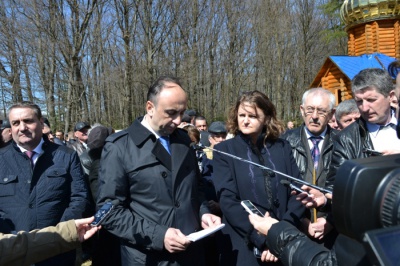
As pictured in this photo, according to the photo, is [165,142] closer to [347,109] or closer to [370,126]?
[370,126]

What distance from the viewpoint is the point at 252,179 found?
10.3 ft

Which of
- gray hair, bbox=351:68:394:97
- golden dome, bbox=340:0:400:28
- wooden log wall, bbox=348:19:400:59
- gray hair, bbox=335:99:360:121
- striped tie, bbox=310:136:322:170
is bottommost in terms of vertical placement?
striped tie, bbox=310:136:322:170

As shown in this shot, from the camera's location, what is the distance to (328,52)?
33.8 m

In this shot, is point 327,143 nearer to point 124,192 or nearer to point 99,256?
point 124,192

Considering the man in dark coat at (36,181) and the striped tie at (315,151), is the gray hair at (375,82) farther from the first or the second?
the man in dark coat at (36,181)

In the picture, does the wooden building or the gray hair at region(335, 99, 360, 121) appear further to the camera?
the wooden building

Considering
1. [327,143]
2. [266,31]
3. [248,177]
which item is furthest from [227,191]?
[266,31]

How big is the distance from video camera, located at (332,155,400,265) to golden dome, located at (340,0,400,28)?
2427 cm

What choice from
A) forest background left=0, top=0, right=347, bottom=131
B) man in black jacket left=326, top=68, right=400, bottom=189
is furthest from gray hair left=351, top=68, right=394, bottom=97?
forest background left=0, top=0, right=347, bottom=131

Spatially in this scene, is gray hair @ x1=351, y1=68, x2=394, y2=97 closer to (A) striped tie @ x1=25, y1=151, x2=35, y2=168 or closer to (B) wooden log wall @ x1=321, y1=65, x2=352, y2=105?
(A) striped tie @ x1=25, y1=151, x2=35, y2=168

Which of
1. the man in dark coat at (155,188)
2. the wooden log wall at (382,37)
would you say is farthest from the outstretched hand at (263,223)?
the wooden log wall at (382,37)

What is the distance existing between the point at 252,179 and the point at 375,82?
125 cm

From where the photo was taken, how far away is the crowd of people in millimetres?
2674

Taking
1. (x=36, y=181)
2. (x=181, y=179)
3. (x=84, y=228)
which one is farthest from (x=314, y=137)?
(x=36, y=181)
